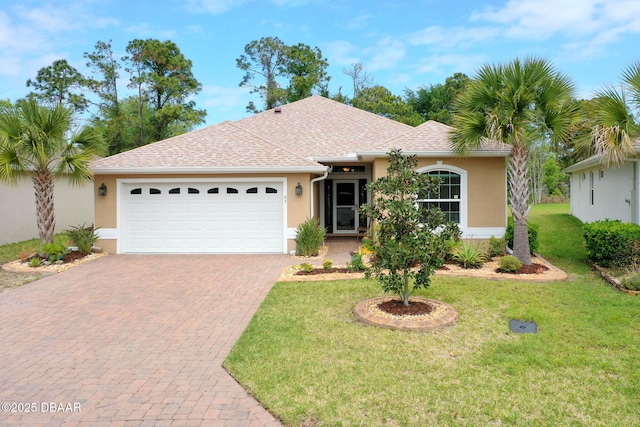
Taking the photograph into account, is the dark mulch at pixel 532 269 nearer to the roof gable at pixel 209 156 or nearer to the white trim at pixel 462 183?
the white trim at pixel 462 183

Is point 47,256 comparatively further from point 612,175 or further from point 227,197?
point 612,175

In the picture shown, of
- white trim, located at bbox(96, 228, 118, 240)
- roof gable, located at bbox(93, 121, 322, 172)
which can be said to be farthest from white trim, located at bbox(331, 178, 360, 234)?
white trim, located at bbox(96, 228, 118, 240)

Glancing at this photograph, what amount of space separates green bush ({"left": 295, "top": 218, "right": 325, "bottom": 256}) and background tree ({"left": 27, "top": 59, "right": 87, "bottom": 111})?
25.5m

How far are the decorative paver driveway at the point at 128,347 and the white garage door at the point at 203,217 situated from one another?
2877 millimetres

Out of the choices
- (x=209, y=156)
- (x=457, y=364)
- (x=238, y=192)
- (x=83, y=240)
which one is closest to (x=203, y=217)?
(x=238, y=192)

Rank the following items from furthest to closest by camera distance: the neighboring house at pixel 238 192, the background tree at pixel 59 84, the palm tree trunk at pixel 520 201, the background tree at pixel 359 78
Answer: the background tree at pixel 359 78 < the background tree at pixel 59 84 < the neighboring house at pixel 238 192 < the palm tree trunk at pixel 520 201

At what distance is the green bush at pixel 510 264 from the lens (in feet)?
31.5

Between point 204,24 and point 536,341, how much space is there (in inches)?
821

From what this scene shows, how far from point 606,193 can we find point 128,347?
16.1 m

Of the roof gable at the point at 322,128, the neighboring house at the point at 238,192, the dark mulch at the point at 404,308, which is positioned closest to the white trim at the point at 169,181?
the neighboring house at the point at 238,192

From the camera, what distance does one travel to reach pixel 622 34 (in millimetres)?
15820

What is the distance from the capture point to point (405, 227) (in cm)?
657

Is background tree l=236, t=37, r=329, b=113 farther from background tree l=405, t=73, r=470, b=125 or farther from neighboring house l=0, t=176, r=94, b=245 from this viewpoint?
neighboring house l=0, t=176, r=94, b=245

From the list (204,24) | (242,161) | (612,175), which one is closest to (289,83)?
(204,24)
